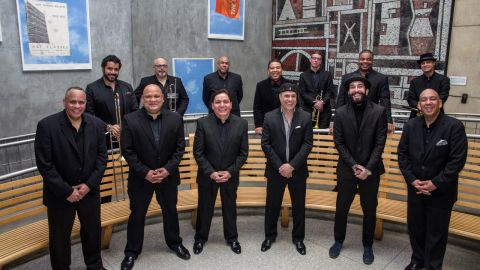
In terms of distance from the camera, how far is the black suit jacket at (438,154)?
145 inches

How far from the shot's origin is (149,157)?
4145 millimetres

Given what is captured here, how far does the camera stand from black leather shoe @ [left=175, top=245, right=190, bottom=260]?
447 cm

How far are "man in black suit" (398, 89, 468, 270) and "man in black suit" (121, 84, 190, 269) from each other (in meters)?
2.43

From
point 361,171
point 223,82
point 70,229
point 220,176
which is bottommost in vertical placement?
point 70,229

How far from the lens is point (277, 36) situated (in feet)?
35.0

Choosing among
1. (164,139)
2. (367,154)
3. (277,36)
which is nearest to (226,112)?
(164,139)

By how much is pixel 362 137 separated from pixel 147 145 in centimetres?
234

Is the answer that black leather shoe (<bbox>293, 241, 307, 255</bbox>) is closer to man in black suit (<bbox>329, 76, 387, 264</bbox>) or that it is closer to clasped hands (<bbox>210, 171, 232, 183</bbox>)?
man in black suit (<bbox>329, 76, 387, 264</bbox>)

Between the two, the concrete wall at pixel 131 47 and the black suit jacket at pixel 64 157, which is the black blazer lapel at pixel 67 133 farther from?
the concrete wall at pixel 131 47

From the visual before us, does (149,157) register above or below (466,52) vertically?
below

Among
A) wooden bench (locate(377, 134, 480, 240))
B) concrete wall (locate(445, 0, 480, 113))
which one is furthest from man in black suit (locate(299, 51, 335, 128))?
concrete wall (locate(445, 0, 480, 113))

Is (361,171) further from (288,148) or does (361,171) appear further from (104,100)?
(104,100)

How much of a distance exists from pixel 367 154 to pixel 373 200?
53 centimetres

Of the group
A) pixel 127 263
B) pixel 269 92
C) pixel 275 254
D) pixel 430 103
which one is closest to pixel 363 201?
pixel 275 254
